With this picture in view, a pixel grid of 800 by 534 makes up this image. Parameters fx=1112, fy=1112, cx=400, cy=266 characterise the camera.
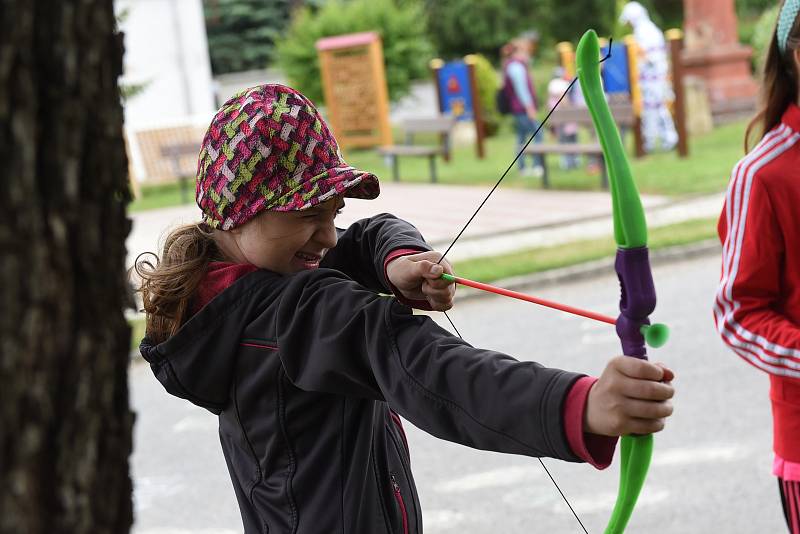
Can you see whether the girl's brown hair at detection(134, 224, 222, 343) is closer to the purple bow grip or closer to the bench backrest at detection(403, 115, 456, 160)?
the purple bow grip

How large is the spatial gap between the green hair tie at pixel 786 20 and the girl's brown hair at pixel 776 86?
0.06ft

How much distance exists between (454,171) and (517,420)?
15.2m

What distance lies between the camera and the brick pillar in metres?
19.4

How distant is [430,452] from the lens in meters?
5.35

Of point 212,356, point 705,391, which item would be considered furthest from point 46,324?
point 705,391

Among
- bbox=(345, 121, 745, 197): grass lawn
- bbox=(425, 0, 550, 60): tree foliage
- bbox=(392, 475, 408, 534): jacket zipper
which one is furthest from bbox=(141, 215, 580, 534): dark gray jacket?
bbox=(425, 0, 550, 60): tree foliage

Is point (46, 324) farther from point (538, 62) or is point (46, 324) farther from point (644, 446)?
point (538, 62)

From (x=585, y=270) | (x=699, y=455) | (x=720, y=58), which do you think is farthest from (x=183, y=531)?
(x=720, y=58)

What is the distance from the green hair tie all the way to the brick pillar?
690 inches

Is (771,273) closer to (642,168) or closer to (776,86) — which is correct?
(776,86)

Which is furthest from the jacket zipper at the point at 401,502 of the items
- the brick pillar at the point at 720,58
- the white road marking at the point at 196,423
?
the brick pillar at the point at 720,58

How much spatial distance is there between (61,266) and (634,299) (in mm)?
→ 707

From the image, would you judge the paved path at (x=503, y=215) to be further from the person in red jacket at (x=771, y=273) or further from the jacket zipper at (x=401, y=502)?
the jacket zipper at (x=401, y=502)

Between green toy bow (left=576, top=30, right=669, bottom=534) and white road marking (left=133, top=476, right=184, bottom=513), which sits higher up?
green toy bow (left=576, top=30, right=669, bottom=534)
